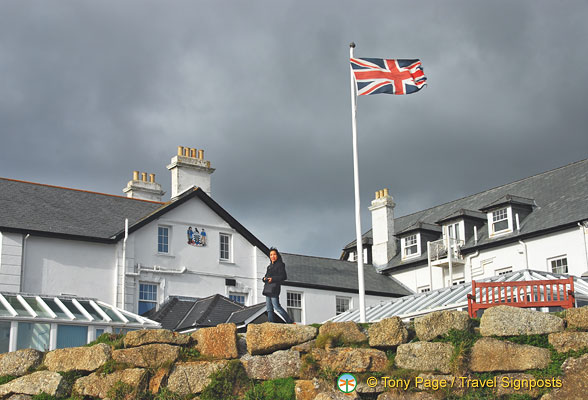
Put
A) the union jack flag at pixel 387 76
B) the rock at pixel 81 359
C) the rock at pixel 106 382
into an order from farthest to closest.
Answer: the union jack flag at pixel 387 76, the rock at pixel 81 359, the rock at pixel 106 382

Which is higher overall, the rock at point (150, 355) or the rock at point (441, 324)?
the rock at point (441, 324)

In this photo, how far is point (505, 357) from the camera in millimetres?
13695

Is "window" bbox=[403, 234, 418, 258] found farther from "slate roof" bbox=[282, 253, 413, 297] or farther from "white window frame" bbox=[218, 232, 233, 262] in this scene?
"white window frame" bbox=[218, 232, 233, 262]

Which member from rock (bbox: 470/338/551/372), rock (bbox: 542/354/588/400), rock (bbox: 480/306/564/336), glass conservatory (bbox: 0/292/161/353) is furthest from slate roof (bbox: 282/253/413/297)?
rock (bbox: 542/354/588/400)

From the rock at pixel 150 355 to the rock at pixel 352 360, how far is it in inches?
109

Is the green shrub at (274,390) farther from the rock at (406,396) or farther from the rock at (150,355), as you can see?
the rock at (150,355)

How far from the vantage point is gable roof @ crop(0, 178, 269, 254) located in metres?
30.4

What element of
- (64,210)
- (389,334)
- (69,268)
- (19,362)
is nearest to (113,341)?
(19,362)

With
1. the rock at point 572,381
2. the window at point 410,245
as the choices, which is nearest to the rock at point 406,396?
the rock at point 572,381

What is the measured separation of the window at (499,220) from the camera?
3774cm

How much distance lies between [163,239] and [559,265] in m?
16.7

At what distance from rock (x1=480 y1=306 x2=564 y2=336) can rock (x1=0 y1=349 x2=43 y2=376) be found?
28.4 feet

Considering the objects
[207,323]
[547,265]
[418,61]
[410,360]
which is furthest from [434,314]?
[547,265]

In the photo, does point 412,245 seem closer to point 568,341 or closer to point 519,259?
point 519,259
